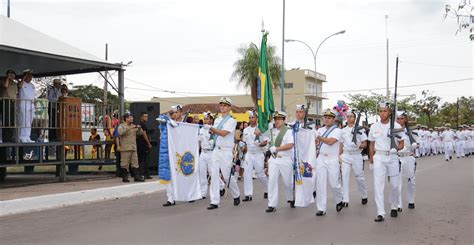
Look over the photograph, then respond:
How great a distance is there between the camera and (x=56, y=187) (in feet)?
44.3

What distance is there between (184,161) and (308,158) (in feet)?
8.87

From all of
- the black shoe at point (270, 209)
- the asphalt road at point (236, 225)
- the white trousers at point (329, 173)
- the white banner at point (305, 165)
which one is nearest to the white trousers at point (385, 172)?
the asphalt road at point (236, 225)

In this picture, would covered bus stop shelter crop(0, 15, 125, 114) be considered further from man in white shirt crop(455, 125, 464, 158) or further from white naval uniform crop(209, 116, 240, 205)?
man in white shirt crop(455, 125, 464, 158)

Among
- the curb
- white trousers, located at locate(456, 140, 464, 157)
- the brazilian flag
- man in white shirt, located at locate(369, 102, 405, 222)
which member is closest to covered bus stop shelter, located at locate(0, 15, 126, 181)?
the curb

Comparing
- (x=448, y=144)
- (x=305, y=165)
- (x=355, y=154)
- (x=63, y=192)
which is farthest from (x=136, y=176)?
(x=448, y=144)

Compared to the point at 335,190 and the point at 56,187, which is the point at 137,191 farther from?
the point at 335,190

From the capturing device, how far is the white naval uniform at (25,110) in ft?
45.5

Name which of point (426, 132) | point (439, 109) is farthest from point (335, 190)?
point (439, 109)

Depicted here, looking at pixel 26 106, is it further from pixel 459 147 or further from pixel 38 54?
pixel 459 147

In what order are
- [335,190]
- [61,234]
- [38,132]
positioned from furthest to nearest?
[38,132] → [335,190] → [61,234]

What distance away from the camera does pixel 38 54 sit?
1359cm

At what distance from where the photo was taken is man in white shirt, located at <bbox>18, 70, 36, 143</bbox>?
45.5 feet

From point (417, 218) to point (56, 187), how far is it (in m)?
8.97

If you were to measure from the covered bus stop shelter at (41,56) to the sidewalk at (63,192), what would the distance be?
2.79 ft
